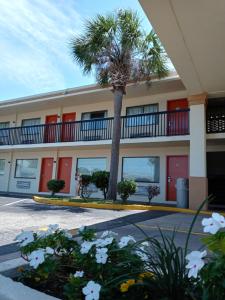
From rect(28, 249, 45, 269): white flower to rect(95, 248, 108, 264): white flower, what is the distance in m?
0.50

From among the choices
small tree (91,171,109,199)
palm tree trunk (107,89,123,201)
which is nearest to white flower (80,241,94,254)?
palm tree trunk (107,89,123,201)

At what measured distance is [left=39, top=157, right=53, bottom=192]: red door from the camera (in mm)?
21312

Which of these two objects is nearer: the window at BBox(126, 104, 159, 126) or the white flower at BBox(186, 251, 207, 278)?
the white flower at BBox(186, 251, 207, 278)

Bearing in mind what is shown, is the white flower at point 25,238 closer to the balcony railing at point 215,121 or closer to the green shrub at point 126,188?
the green shrub at point 126,188

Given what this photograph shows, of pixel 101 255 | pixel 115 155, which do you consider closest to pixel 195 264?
pixel 101 255

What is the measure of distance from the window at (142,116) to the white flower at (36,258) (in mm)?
13823

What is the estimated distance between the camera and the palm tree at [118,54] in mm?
14492

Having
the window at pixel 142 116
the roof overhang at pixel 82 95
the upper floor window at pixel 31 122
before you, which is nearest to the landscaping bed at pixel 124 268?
the roof overhang at pixel 82 95

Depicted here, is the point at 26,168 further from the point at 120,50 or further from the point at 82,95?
the point at 120,50

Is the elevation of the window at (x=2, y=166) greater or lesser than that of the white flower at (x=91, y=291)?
greater

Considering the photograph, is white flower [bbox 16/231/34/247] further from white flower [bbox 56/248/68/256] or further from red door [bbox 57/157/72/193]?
Answer: red door [bbox 57/157/72/193]

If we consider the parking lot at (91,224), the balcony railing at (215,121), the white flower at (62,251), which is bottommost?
the parking lot at (91,224)

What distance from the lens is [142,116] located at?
55.4 ft

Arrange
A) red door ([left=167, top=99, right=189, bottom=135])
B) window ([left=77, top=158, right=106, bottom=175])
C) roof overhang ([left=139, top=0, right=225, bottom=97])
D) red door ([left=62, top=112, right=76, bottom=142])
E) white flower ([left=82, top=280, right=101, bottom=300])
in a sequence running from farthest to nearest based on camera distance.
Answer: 1. red door ([left=62, top=112, right=76, bottom=142])
2. window ([left=77, top=158, right=106, bottom=175])
3. red door ([left=167, top=99, right=189, bottom=135])
4. roof overhang ([left=139, top=0, right=225, bottom=97])
5. white flower ([left=82, top=280, right=101, bottom=300])
